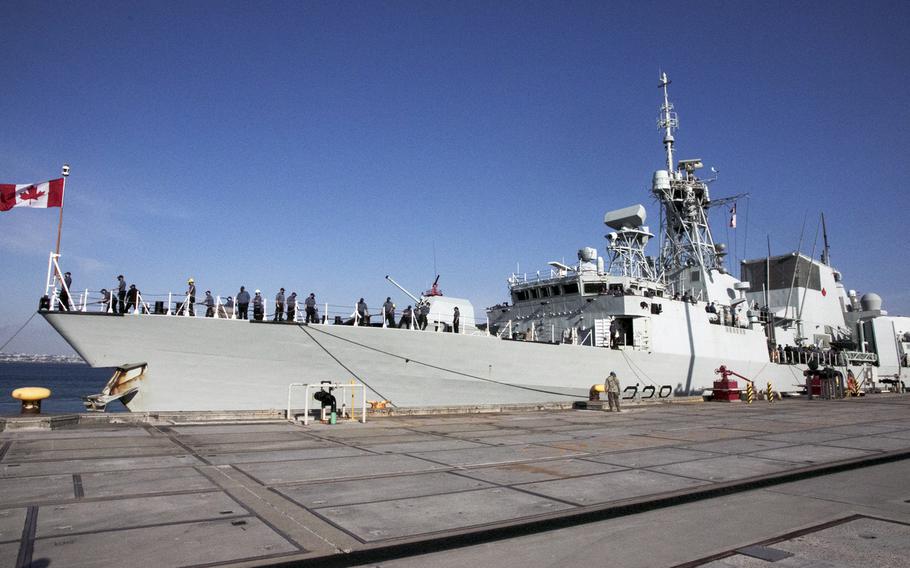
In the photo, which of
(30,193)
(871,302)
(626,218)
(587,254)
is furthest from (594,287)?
(871,302)

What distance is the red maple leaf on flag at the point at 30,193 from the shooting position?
41.2 feet

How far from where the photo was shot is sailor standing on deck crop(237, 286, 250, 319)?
48.2 feet

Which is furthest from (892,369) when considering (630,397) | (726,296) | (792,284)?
(630,397)

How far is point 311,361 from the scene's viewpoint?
1496 cm

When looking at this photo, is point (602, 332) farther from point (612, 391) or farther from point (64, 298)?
point (64, 298)

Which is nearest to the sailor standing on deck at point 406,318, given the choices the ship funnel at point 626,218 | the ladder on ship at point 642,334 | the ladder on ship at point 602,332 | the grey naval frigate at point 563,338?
the grey naval frigate at point 563,338

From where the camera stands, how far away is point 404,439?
392 inches

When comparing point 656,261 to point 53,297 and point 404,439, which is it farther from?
point 53,297

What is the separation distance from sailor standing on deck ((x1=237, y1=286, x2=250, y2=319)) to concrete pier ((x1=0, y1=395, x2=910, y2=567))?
343 cm

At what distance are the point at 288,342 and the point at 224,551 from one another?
11.0 metres

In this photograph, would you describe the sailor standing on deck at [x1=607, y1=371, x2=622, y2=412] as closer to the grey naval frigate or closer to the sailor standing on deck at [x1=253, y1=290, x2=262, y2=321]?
the grey naval frigate

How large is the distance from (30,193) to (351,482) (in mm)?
11156

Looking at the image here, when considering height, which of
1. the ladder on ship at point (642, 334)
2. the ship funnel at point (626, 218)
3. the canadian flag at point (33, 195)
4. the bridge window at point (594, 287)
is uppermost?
the ship funnel at point (626, 218)

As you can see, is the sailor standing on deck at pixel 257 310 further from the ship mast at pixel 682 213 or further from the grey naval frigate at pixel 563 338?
the ship mast at pixel 682 213
